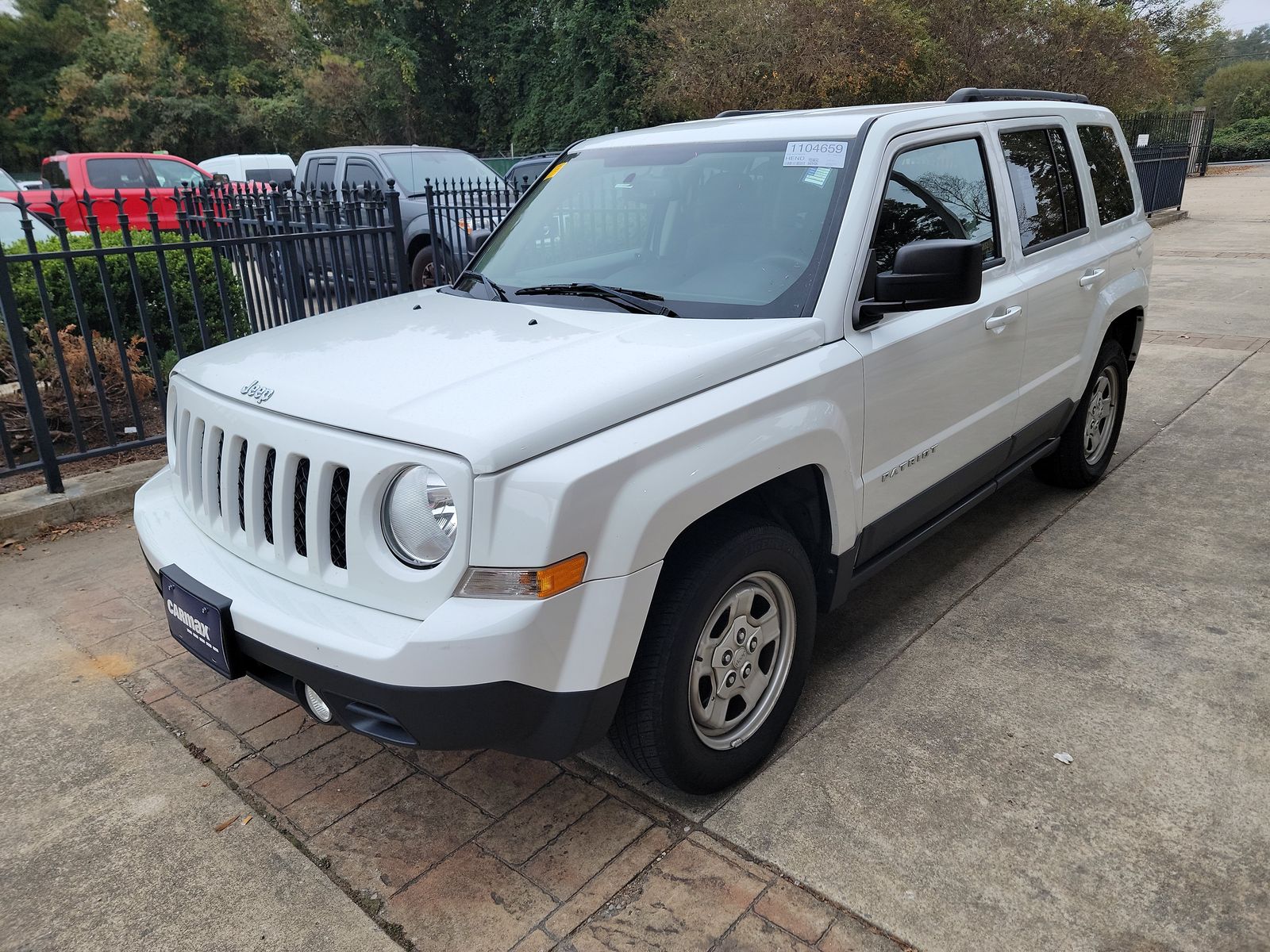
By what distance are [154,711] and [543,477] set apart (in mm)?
2147

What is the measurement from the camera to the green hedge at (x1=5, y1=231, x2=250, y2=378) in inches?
266

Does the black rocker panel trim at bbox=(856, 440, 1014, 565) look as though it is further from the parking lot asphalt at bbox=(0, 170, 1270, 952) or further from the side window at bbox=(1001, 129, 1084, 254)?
Result: the side window at bbox=(1001, 129, 1084, 254)

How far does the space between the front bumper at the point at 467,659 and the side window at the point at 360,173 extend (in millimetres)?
9525

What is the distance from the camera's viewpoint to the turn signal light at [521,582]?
7.07 feet

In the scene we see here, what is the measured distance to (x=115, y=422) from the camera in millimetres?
6469

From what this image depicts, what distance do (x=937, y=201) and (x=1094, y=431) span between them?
2.27 metres

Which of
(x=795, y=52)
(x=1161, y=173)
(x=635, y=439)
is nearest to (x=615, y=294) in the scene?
(x=635, y=439)

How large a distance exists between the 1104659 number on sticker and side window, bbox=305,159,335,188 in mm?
9405

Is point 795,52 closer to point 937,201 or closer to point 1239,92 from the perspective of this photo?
point 937,201

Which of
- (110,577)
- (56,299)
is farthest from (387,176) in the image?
(110,577)

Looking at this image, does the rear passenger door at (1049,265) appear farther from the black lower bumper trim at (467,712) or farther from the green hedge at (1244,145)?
the green hedge at (1244,145)

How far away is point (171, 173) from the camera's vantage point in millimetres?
16469

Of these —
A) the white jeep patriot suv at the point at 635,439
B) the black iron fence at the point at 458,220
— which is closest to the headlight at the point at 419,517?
the white jeep patriot suv at the point at 635,439

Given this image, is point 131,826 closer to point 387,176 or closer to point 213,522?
point 213,522
